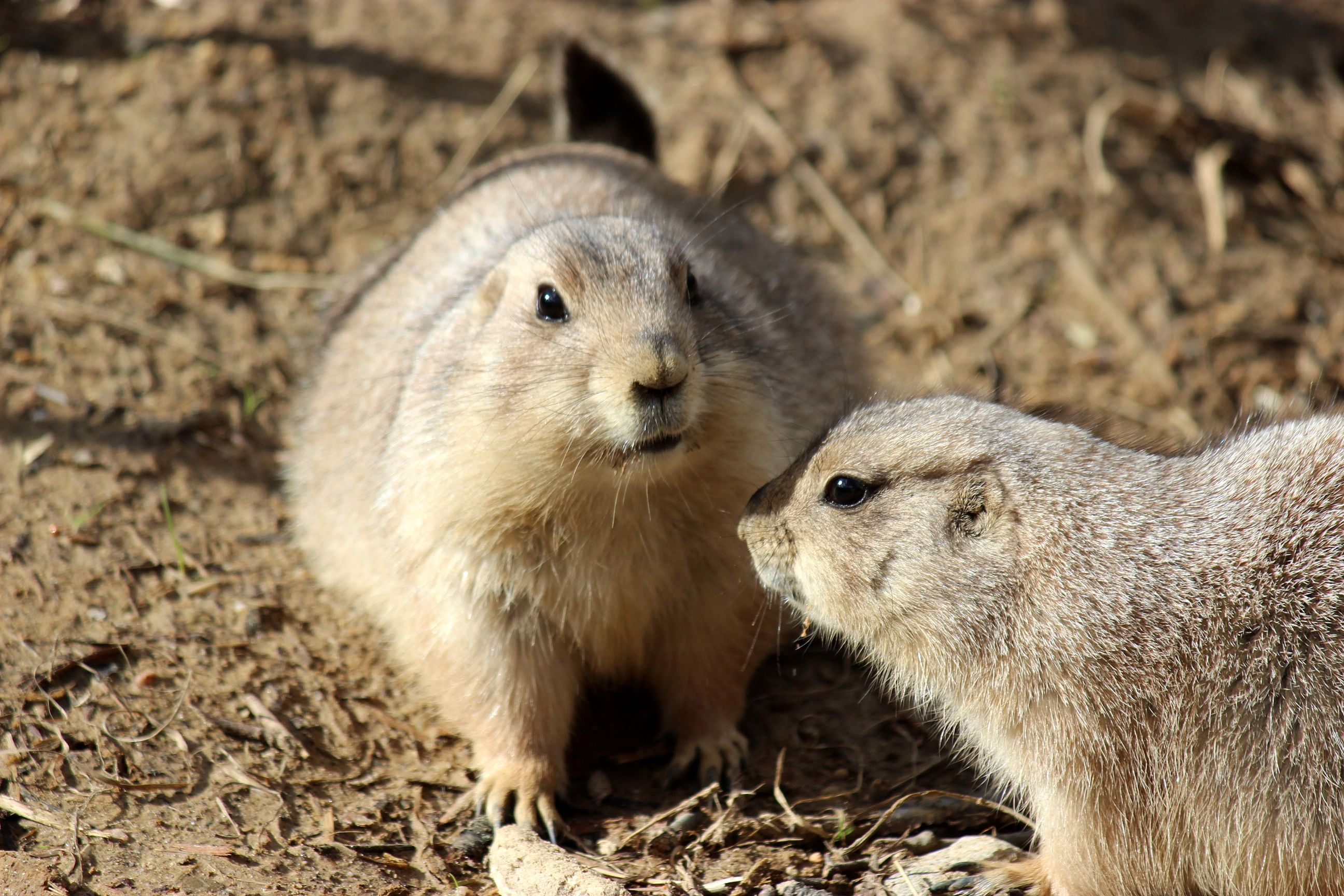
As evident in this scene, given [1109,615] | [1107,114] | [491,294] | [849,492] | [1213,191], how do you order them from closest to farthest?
1. [1109,615]
2. [849,492]
3. [491,294]
4. [1213,191]
5. [1107,114]

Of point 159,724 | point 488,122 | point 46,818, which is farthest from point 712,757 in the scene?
point 488,122

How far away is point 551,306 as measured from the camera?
14.4 feet

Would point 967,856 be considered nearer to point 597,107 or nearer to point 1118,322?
point 1118,322

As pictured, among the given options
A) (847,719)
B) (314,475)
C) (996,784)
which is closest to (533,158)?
(314,475)

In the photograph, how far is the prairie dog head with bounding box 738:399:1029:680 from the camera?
13.0 ft

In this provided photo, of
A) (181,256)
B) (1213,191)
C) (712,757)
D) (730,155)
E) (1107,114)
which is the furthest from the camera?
(1107,114)

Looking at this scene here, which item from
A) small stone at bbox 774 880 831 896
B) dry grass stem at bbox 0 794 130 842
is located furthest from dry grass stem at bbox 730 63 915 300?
dry grass stem at bbox 0 794 130 842

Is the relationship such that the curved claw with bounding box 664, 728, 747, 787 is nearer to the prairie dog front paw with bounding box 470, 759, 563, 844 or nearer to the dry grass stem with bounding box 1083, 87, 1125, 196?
the prairie dog front paw with bounding box 470, 759, 563, 844

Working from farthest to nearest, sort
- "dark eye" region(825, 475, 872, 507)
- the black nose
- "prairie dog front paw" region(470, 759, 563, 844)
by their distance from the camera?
"prairie dog front paw" region(470, 759, 563, 844) < "dark eye" region(825, 475, 872, 507) < the black nose

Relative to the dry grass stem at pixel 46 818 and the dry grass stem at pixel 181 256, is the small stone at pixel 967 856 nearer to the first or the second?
the dry grass stem at pixel 46 818

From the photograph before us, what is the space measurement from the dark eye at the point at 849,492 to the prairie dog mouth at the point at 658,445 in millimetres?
572

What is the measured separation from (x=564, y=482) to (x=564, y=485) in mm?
19

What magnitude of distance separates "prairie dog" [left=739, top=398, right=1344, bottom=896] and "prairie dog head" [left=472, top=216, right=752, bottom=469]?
1.81 feet

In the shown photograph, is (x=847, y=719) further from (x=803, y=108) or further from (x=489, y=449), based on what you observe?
(x=803, y=108)
